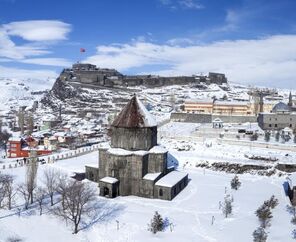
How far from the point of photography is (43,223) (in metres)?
21.1

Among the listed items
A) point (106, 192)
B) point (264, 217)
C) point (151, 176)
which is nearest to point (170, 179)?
point (151, 176)

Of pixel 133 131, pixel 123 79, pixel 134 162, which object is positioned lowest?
pixel 134 162

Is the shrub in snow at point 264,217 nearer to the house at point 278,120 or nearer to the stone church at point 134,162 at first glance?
the stone church at point 134,162

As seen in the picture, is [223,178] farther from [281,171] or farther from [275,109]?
[275,109]

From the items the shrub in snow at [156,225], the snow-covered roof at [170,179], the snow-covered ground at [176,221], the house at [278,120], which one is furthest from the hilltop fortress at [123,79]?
the shrub in snow at [156,225]

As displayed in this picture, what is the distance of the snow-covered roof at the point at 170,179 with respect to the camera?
26.5 metres

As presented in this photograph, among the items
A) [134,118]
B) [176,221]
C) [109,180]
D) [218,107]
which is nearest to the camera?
[176,221]

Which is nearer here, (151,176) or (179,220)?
(179,220)

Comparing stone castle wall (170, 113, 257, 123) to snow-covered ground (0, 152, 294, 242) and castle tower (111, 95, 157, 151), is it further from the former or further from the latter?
castle tower (111, 95, 157, 151)

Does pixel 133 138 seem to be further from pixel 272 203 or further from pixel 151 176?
pixel 272 203

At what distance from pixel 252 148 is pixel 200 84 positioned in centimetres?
8420

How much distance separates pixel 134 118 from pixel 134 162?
328 centimetres

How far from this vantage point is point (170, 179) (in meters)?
27.7

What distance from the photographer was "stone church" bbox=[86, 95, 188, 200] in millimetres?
26953
